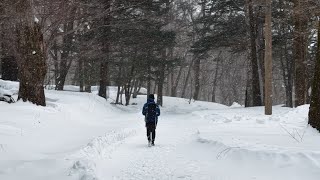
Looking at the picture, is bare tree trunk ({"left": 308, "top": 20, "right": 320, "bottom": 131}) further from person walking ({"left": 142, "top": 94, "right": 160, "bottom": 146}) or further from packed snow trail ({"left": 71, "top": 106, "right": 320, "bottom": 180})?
person walking ({"left": 142, "top": 94, "right": 160, "bottom": 146})

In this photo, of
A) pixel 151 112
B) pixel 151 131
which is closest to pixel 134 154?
pixel 151 131

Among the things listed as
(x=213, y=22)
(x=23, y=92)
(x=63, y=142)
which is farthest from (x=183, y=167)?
(x=213, y=22)

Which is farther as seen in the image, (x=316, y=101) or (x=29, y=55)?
(x=29, y=55)

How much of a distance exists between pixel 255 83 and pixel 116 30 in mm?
10791

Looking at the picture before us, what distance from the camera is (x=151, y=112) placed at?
1424 cm

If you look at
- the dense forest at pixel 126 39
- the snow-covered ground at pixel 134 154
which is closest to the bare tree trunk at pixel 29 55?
the dense forest at pixel 126 39

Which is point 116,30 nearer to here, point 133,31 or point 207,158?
point 133,31

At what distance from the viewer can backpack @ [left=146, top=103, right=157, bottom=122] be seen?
14.1m

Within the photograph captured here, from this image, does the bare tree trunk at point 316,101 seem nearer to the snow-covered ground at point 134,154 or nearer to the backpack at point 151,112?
the snow-covered ground at point 134,154

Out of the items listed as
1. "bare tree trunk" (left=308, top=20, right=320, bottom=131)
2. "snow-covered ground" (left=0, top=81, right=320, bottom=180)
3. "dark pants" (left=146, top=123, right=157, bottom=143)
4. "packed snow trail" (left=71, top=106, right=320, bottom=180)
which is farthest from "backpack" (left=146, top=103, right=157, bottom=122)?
"bare tree trunk" (left=308, top=20, right=320, bottom=131)

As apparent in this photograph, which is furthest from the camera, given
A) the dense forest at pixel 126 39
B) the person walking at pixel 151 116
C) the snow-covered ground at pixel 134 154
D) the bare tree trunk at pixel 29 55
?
the dense forest at pixel 126 39

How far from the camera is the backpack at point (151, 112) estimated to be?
1411 centimetres

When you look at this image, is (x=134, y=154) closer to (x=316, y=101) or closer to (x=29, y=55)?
(x=316, y=101)

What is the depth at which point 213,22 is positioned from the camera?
31.9 metres
